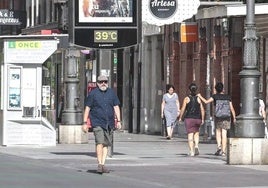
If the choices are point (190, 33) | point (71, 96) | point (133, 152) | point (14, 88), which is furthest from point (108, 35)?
point (190, 33)

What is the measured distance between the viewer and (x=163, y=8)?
32.4 m

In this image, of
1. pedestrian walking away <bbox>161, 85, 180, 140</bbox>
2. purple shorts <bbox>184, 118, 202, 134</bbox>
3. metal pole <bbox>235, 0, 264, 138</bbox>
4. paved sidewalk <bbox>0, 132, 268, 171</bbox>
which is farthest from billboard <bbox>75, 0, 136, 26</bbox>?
pedestrian walking away <bbox>161, 85, 180, 140</bbox>

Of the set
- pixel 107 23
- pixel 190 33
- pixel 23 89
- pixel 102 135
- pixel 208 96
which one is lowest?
pixel 102 135

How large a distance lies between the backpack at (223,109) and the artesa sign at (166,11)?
5.84 meters

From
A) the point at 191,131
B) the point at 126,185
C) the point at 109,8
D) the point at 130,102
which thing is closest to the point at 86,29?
the point at 109,8

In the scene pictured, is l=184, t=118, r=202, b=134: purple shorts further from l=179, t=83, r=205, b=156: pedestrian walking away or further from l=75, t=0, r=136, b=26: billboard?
l=75, t=0, r=136, b=26: billboard

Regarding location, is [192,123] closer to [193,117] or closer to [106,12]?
[193,117]

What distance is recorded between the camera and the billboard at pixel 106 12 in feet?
88.9

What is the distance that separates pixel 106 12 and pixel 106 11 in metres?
0.05

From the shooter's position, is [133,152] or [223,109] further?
[133,152]

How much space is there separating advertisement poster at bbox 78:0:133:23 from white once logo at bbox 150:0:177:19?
5023 millimetres

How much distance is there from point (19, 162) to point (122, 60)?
23.3 m

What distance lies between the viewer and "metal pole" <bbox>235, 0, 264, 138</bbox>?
2348 centimetres

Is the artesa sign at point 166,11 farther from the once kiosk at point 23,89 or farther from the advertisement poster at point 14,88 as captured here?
the advertisement poster at point 14,88
